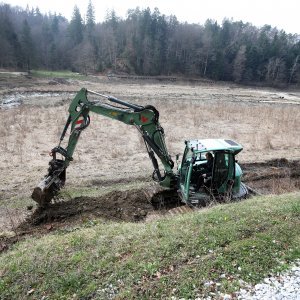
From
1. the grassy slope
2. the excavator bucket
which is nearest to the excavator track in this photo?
the excavator bucket

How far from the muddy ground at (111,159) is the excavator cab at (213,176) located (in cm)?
116

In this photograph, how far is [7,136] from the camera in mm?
19391

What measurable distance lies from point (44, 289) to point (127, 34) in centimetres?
8750

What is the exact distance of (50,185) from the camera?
966 centimetres

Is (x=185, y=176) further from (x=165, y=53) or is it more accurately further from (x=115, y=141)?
(x=165, y=53)

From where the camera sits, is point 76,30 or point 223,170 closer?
point 223,170

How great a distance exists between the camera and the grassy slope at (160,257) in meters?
5.54

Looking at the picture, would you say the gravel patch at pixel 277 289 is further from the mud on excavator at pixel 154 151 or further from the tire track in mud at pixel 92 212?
the mud on excavator at pixel 154 151

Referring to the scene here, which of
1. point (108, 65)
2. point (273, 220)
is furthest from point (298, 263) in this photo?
point (108, 65)

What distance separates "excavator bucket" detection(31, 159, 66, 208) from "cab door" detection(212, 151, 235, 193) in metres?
4.49

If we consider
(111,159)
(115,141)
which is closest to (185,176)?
(111,159)

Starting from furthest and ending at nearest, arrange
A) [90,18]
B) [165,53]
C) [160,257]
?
1. [90,18]
2. [165,53]
3. [160,257]

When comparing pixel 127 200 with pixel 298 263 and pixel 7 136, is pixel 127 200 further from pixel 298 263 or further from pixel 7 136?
pixel 7 136

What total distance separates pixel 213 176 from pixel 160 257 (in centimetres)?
384
